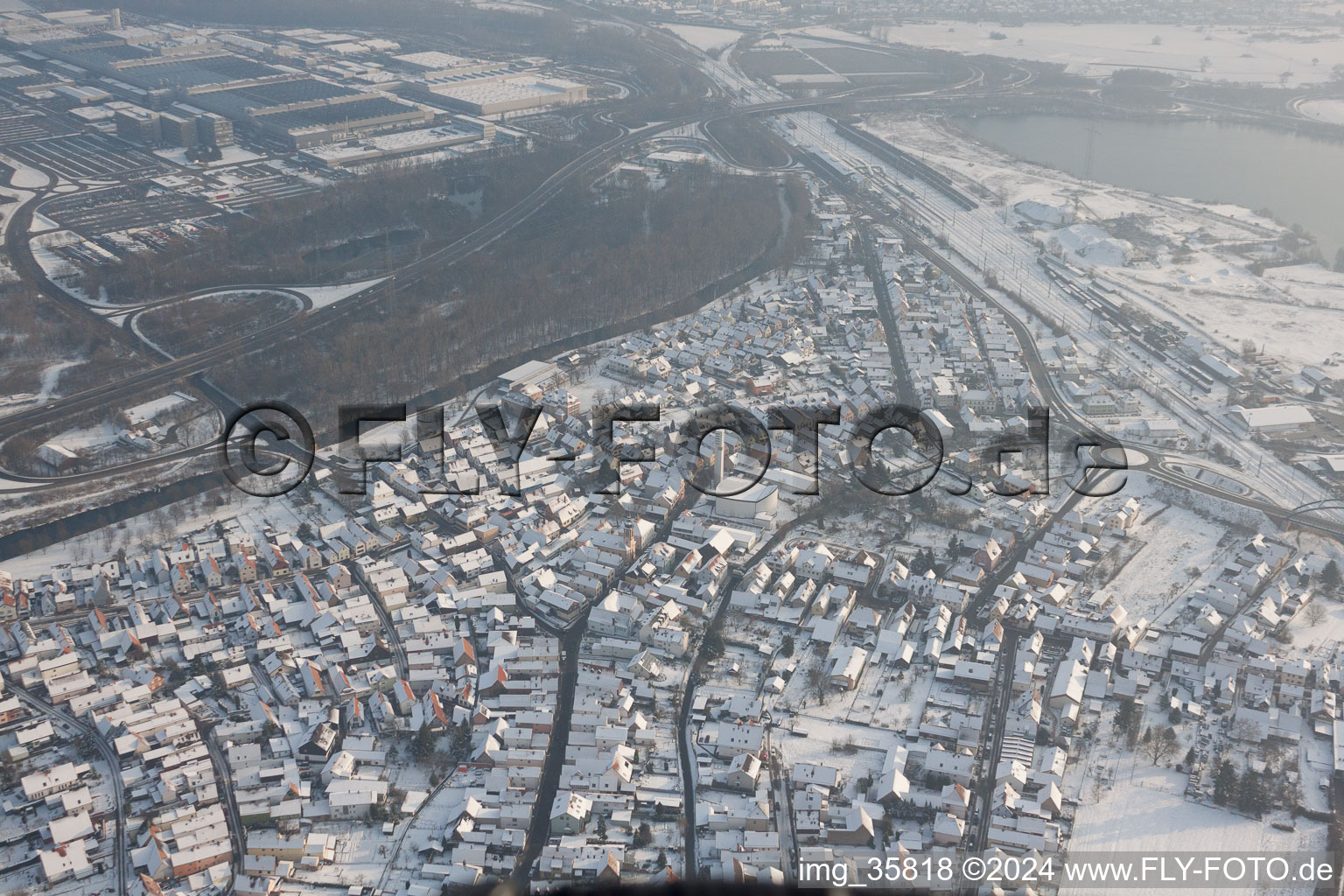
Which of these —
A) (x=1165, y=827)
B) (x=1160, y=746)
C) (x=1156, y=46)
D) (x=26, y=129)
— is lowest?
(x=1165, y=827)

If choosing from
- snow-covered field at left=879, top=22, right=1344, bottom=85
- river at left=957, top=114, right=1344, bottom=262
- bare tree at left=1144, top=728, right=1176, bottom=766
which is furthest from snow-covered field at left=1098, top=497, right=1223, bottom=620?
snow-covered field at left=879, top=22, right=1344, bottom=85

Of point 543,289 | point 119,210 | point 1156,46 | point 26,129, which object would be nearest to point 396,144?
point 119,210

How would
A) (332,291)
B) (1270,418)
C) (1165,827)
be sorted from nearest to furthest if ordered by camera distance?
(1165,827) → (1270,418) → (332,291)

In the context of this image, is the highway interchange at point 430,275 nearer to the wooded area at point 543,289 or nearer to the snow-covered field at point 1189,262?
the wooded area at point 543,289

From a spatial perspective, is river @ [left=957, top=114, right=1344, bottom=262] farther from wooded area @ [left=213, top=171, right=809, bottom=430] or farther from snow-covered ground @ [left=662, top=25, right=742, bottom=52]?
snow-covered ground @ [left=662, top=25, right=742, bottom=52]

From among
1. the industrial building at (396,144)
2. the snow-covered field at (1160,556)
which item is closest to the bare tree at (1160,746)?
the snow-covered field at (1160,556)

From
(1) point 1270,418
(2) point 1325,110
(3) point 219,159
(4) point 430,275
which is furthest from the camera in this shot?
(2) point 1325,110

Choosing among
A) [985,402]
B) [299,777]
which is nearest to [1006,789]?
[299,777]

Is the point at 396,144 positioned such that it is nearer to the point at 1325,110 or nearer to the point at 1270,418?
the point at 1270,418
